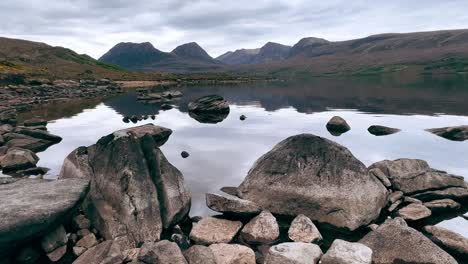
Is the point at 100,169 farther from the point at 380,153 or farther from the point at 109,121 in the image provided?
the point at 109,121

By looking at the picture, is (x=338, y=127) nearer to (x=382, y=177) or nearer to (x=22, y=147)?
(x=382, y=177)

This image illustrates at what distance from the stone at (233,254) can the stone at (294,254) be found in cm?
90

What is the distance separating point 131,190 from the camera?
50.3ft

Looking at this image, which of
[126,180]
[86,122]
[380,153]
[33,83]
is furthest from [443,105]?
[33,83]

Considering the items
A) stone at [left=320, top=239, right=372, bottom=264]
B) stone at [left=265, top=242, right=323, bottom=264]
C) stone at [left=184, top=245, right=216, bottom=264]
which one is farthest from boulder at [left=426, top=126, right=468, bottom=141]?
stone at [left=184, top=245, right=216, bottom=264]

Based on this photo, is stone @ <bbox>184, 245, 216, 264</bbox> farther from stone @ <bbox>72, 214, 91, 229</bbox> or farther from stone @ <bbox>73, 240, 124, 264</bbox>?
stone @ <bbox>72, 214, 91, 229</bbox>

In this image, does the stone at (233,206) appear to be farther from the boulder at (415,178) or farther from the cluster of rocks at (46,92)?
the cluster of rocks at (46,92)

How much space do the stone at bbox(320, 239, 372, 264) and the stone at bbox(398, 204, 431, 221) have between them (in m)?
5.47

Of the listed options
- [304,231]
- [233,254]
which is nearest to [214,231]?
[233,254]

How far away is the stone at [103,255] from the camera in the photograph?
12.6m

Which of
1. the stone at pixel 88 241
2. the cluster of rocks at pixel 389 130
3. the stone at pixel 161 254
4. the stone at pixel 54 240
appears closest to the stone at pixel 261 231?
the stone at pixel 161 254

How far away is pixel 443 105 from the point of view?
210 ft

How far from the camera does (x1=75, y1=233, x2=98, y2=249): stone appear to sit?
1438 centimetres

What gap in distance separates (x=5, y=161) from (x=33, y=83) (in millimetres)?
85119
